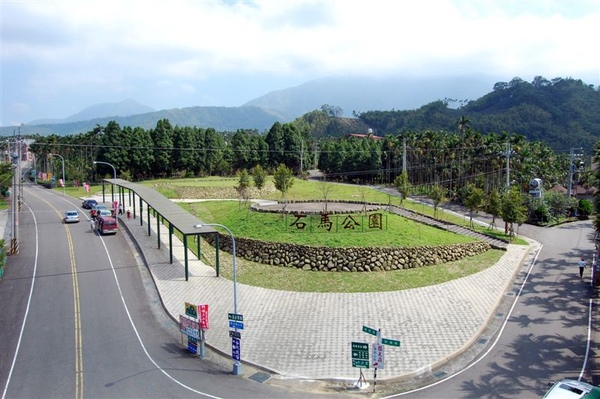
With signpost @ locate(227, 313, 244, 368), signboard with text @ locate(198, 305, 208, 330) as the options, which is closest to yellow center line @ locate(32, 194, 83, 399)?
signboard with text @ locate(198, 305, 208, 330)

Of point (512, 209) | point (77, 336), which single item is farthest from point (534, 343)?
point (512, 209)

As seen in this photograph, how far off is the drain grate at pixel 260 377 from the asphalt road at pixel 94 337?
9.9 inches

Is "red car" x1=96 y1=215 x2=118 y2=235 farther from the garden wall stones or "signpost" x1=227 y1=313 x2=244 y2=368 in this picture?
"signpost" x1=227 y1=313 x2=244 y2=368

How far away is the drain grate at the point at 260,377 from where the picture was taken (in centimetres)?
1695

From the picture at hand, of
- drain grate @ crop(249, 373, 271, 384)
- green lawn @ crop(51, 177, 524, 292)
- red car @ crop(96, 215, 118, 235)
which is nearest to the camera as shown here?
drain grate @ crop(249, 373, 271, 384)

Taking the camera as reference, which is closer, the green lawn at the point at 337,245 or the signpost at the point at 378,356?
the signpost at the point at 378,356

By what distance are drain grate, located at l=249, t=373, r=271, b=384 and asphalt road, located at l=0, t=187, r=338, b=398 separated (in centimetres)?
25

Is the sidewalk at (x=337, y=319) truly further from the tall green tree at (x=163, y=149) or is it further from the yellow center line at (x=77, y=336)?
the tall green tree at (x=163, y=149)

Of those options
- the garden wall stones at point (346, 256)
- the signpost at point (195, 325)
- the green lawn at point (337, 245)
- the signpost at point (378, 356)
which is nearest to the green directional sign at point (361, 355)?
the signpost at point (378, 356)

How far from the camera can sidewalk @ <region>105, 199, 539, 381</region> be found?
717 inches

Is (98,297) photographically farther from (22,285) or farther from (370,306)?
(370,306)

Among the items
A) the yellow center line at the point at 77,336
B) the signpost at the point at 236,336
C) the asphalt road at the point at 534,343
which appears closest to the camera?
the yellow center line at the point at 77,336

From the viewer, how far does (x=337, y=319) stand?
22.1m

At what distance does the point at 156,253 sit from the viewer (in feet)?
109
